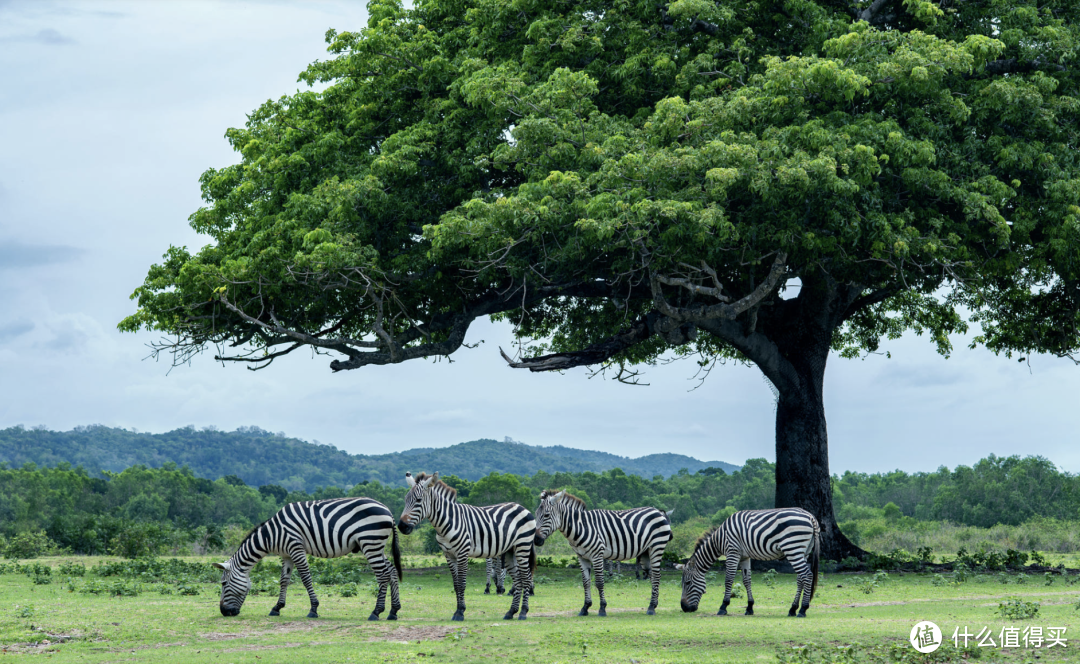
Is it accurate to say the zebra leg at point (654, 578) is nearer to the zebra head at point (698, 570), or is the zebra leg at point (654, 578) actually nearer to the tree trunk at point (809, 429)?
the zebra head at point (698, 570)

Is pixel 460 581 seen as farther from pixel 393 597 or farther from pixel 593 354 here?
pixel 593 354

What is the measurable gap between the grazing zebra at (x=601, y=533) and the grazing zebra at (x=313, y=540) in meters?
2.55

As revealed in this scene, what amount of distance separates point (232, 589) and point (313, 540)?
148 cm

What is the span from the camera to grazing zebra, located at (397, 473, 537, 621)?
48.5 feet

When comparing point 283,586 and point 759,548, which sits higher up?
point 759,548

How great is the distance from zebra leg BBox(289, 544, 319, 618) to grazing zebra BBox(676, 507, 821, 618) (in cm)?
603

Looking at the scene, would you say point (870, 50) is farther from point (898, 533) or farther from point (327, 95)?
point (898, 533)

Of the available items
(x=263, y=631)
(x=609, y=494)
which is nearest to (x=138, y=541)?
(x=263, y=631)

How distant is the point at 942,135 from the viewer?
21.0 m

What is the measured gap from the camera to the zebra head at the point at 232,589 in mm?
15664

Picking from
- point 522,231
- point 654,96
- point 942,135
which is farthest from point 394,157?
point 942,135

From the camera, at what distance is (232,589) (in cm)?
1572

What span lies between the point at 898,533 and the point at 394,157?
3008cm

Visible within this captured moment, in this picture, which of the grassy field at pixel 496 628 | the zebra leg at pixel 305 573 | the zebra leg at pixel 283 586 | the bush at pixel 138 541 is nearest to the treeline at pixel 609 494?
the bush at pixel 138 541
